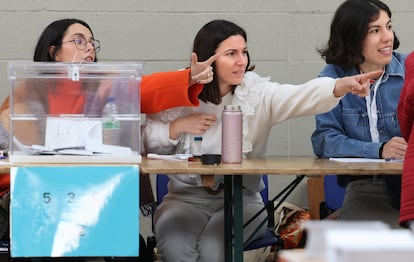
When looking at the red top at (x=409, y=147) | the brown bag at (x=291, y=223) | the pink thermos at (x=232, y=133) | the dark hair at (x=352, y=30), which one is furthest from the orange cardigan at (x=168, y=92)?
the brown bag at (x=291, y=223)

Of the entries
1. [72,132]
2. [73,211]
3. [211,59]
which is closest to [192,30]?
[211,59]

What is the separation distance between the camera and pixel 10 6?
421 centimetres

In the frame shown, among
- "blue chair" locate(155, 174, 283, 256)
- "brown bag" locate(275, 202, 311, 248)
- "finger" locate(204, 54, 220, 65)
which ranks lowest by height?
"brown bag" locate(275, 202, 311, 248)

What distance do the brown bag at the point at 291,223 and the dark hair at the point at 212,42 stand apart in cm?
102

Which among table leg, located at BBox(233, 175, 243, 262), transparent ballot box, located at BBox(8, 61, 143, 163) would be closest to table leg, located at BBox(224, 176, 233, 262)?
table leg, located at BBox(233, 175, 243, 262)

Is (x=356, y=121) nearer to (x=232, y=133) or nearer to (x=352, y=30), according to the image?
(x=352, y=30)

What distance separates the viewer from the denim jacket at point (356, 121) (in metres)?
3.19

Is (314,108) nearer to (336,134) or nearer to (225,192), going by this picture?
(336,134)

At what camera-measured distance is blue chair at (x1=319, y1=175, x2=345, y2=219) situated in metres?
3.66

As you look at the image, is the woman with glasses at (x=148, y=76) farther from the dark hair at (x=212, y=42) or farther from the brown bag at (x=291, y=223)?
the brown bag at (x=291, y=223)

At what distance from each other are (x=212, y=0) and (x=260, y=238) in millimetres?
1633

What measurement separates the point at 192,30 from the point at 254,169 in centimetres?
176

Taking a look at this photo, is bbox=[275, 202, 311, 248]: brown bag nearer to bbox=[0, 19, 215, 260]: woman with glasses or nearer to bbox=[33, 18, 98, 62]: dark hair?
bbox=[0, 19, 215, 260]: woman with glasses

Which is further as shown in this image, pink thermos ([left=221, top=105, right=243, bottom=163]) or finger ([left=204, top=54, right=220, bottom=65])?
finger ([left=204, top=54, right=220, bottom=65])
